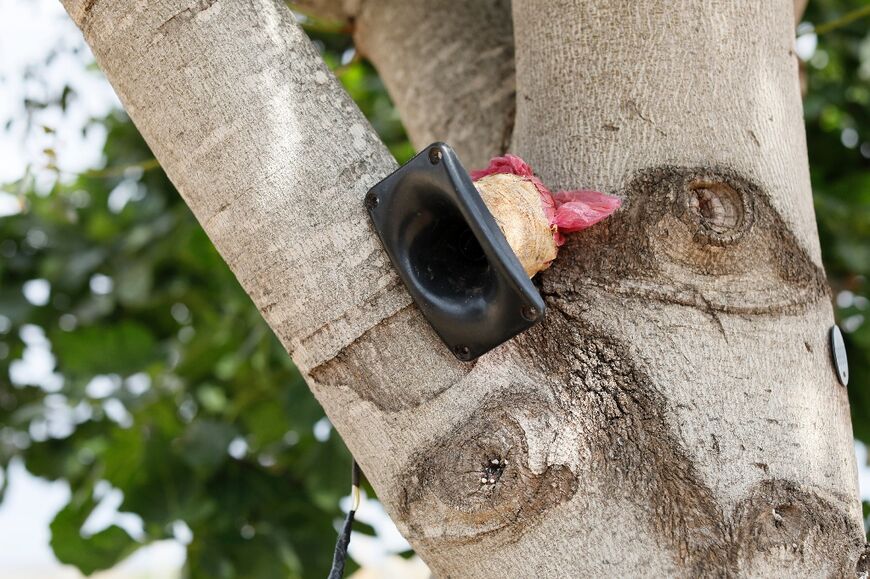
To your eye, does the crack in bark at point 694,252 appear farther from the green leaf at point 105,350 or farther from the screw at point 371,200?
the green leaf at point 105,350

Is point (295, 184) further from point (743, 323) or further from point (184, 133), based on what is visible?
point (743, 323)

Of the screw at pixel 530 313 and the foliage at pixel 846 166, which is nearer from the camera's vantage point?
the screw at pixel 530 313

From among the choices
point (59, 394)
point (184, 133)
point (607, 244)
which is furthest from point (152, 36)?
point (59, 394)

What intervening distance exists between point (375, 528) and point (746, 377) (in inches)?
40.0

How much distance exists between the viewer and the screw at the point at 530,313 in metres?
0.70

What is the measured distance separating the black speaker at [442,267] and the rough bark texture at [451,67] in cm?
48

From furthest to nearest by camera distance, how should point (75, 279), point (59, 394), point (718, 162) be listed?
point (75, 279), point (59, 394), point (718, 162)

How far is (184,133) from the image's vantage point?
2.47ft

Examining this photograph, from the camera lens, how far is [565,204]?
0.81m

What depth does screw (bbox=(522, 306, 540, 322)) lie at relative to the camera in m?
0.70

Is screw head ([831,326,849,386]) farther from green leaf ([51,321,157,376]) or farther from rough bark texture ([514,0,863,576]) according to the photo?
green leaf ([51,321,157,376])

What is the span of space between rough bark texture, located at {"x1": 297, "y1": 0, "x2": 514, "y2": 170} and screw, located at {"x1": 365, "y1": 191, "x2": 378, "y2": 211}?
0.49 m

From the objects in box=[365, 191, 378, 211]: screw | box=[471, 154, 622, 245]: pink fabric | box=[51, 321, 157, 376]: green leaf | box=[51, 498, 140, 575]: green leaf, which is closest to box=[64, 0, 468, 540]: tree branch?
box=[365, 191, 378, 211]: screw

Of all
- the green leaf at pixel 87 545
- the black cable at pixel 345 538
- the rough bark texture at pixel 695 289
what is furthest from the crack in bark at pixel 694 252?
the green leaf at pixel 87 545
